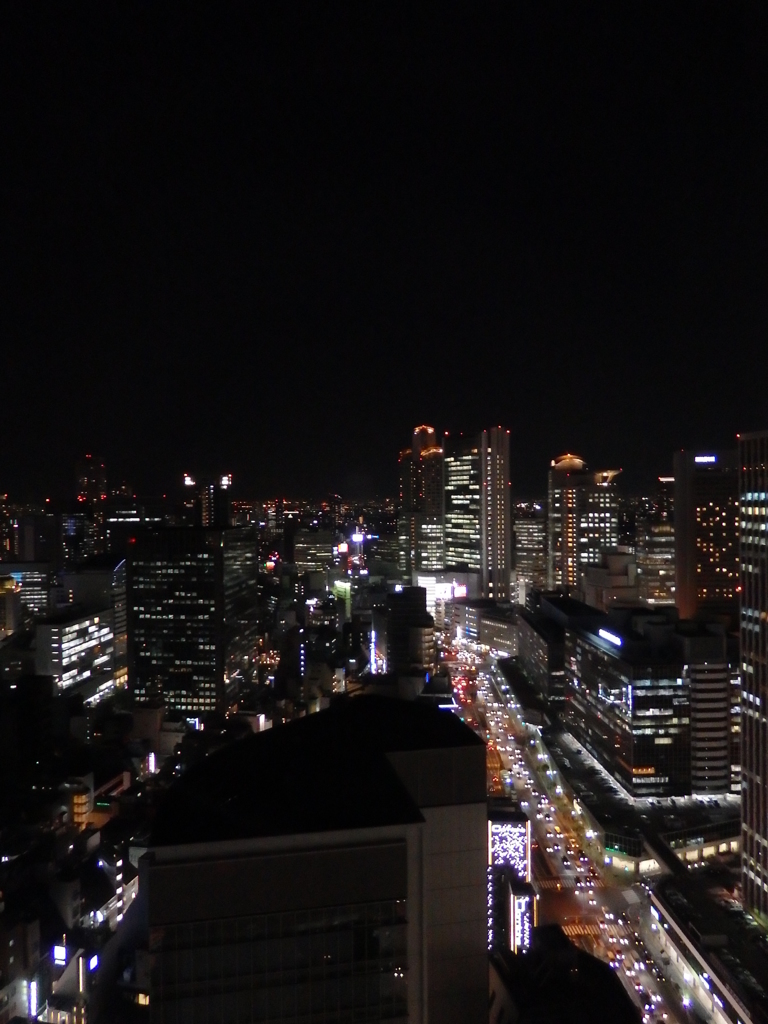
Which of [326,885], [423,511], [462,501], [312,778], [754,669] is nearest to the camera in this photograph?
[326,885]

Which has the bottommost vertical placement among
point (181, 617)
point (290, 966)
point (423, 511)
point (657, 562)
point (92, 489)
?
point (181, 617)

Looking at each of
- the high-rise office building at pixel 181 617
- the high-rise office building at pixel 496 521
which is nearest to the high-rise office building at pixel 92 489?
the high-rise office building at pixel 181 617

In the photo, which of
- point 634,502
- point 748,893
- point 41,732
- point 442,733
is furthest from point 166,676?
point 634,502

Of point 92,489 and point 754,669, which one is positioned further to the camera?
point 92,489

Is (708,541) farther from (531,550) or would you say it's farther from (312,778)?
(312,778)

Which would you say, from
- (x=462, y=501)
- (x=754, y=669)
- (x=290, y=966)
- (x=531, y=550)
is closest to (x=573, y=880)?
(x=754, y=669)

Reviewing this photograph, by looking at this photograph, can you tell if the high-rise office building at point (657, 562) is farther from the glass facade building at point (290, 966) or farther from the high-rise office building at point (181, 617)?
the glass facade building at point (290, 966)

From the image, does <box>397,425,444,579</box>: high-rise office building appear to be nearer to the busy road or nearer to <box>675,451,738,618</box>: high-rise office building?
<box>675,451,738,618</box>: high-rise office building

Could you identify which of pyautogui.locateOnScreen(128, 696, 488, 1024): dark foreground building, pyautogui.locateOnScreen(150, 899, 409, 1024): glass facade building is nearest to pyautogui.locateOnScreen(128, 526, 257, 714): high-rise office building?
pyautogui.locateOnScreen(128, 696, 488, 1024): dark foreground building
